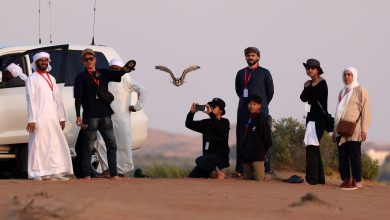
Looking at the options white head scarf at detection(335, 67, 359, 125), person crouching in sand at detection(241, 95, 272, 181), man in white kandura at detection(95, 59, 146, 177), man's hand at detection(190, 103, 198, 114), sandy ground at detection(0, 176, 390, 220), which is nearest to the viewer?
sandy ground at detection(0, 176, 390, 220)

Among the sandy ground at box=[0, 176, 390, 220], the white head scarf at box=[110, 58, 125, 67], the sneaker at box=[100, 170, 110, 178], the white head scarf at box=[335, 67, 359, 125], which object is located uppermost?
the white head scarf at box=[110, 58, 125, 67]

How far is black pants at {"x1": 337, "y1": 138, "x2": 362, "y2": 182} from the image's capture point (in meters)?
14.9

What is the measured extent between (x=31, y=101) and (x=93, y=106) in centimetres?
88

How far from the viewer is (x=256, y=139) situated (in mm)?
15828

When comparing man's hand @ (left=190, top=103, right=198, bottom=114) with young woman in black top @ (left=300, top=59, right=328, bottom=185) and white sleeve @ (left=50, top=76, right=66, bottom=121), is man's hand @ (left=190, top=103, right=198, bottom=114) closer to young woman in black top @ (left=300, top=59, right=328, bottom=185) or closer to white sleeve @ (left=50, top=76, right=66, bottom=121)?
young woman in black top @ (left=300, top=59, right=328, bottom=185)

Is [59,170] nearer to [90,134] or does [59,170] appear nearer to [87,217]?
[90,134]

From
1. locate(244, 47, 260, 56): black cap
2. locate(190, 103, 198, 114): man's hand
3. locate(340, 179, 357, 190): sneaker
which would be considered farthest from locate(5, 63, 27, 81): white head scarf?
locate(340, 179, 357, 190): sneaker

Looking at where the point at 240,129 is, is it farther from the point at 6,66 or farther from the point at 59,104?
the point at 6,66

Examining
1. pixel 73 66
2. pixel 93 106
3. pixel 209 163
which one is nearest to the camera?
pixel 93 106

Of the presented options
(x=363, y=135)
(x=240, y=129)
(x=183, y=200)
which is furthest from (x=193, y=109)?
(x=183, y=200)

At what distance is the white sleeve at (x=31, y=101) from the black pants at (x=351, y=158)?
4079mm

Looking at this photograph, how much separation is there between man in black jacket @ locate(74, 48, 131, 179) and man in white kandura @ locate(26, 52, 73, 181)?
1.06ft

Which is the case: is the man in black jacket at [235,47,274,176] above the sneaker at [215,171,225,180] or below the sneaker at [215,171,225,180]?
above

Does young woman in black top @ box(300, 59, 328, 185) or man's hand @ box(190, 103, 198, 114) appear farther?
man's hand @ box(190, 103, 198, 114)
